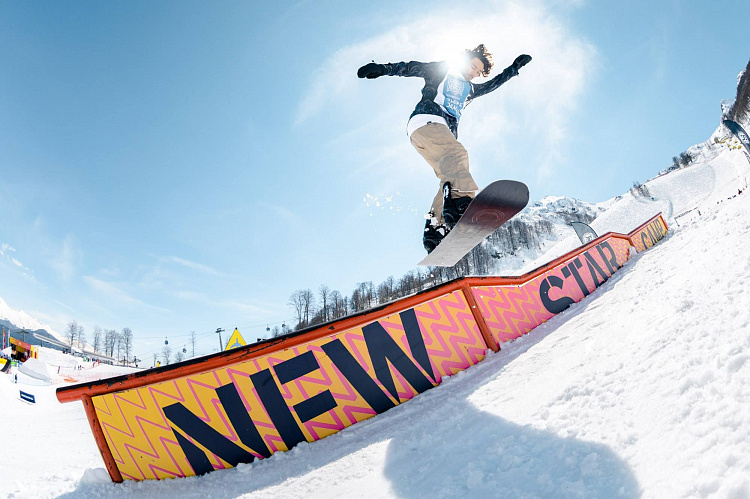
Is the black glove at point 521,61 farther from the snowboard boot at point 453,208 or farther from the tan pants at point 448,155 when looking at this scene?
the snowboard boot at point 453,208

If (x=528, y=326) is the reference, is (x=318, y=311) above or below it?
above

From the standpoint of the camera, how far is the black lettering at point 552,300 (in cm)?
501

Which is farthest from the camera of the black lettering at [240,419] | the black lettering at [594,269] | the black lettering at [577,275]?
the black lettering at [594,269]

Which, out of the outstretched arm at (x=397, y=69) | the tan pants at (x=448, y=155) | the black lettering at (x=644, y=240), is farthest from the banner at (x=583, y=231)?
the outstretched arm at (x=397, y=69)

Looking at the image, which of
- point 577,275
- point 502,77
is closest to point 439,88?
point 502,77

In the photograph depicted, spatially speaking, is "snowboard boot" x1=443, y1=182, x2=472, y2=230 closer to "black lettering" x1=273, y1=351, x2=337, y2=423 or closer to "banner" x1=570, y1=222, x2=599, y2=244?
"black lettering" x1=273, y1=351, x2=337, y2=423

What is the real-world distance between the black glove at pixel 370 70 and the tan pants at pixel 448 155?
722 millimetres

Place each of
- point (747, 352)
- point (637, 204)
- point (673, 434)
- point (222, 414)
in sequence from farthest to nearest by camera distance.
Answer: point (637, 204) < point (222, 414) < point (747, 352) < point (673, 434)

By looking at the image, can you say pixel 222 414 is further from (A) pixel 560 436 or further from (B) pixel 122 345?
(B) pixel 122 345

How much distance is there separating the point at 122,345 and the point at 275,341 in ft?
331

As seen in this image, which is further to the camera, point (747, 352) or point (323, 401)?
point (323, 401)

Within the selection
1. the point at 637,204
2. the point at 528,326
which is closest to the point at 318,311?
the point at 637,204

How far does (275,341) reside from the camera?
10.5 feet

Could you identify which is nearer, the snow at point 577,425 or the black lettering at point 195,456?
the snow at point 577,425
